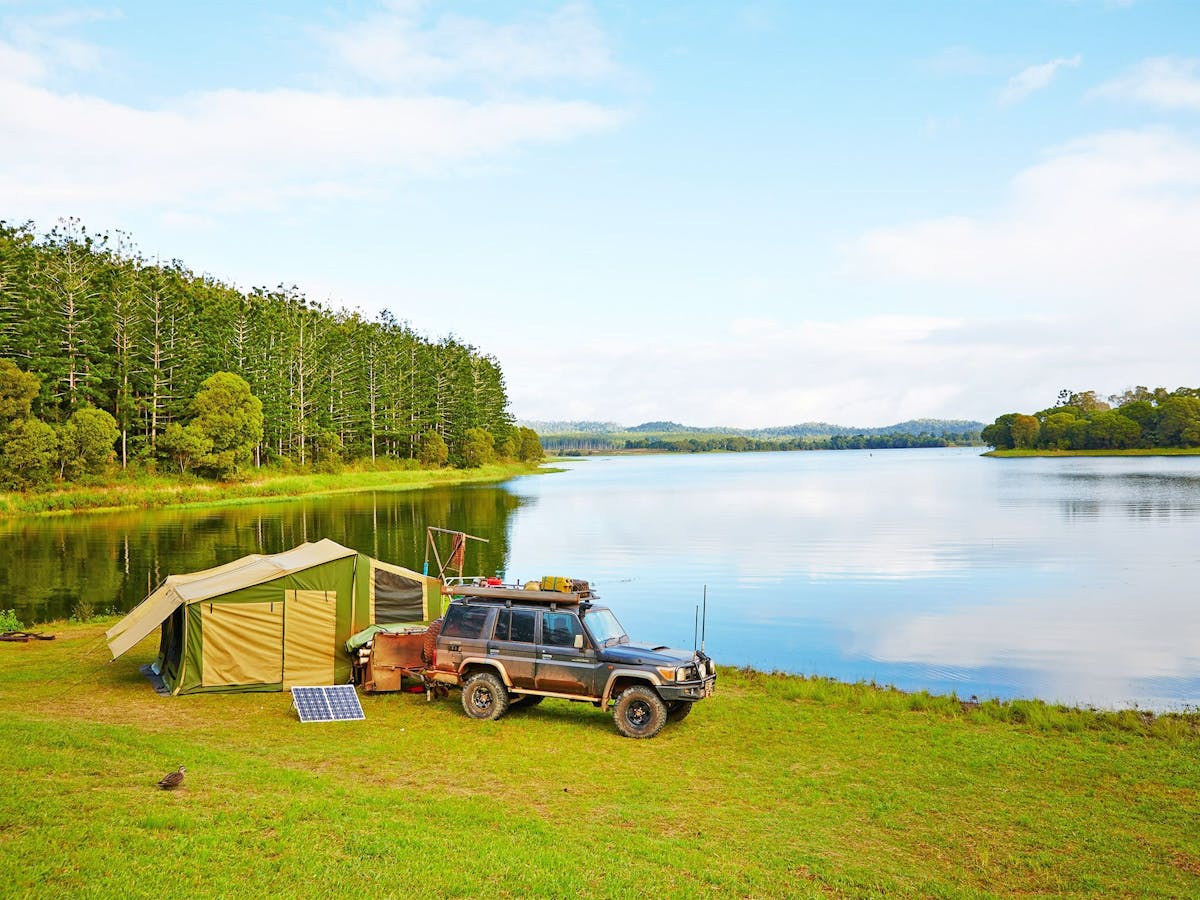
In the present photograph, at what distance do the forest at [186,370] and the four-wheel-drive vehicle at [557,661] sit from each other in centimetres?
5290

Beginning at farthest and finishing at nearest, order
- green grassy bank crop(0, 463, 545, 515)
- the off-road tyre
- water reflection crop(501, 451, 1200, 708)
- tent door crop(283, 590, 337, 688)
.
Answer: green grassy bank crop(0, 463, 545, 515) → water reflection crop(501, 451, 1200, 708) → tent door crop(283, 590, 337, 688) → the off-road tyre

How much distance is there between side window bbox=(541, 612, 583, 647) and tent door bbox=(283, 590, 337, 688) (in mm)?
5292

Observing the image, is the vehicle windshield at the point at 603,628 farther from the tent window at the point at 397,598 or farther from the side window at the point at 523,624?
the tent window at the point at 397,598

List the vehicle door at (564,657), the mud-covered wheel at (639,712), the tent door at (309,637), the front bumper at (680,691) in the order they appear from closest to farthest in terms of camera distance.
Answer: the front bumper at (680,691), the mud-covered wheel at (639,712), the vehicle door at (564,657), the tent door at (309,637)

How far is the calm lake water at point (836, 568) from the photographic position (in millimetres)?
23109

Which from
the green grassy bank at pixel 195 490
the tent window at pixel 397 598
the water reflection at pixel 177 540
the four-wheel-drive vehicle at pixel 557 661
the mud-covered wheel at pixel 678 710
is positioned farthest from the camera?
the green grassy bank at pixel 195 490

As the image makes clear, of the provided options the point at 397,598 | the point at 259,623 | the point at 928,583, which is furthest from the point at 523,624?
Answer: the point at 928,583

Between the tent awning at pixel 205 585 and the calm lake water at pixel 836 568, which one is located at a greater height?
the tent awning at pixel 205 585

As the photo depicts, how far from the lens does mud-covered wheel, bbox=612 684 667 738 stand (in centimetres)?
1412

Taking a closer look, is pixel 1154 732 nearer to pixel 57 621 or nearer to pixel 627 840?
pixel 627 840

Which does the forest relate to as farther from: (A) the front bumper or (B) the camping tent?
(A) the front bumper

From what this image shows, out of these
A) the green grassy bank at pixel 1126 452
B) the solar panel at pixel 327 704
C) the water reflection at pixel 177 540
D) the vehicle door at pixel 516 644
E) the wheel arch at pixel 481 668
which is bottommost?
the water reflection at pixel 177 540

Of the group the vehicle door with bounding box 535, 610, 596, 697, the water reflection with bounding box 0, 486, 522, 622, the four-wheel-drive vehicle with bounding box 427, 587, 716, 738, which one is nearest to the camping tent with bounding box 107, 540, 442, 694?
the four-wheel-drive vehicle with bounding box 427, 587, 716, 738

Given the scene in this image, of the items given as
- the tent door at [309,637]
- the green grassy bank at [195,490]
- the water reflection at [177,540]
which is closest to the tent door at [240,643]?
the tent door at [309,637]
